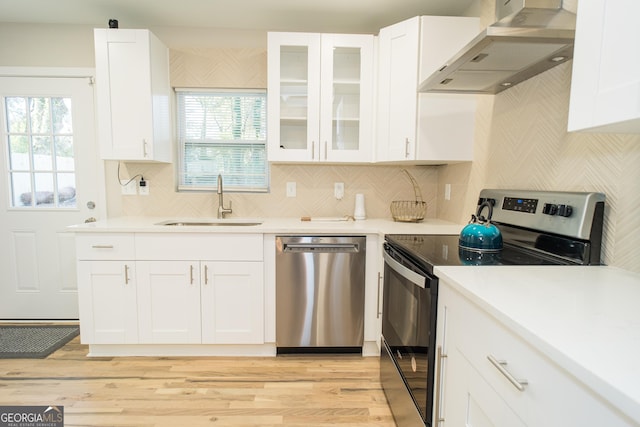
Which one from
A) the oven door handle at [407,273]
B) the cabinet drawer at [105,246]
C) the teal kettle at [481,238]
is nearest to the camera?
the oven door handle at [407,273]

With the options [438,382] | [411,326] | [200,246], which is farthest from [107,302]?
[438,382]

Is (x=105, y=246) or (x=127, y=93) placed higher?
(x=127, y=93)

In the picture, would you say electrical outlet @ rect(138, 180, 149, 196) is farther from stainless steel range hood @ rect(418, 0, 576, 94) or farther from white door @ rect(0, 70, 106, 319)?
stainless steel range hood @ rect(418, 0, 576, 94)

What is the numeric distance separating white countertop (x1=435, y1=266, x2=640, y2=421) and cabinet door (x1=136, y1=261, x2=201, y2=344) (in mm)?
1626

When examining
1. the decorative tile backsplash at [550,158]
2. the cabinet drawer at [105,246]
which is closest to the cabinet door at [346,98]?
the decorative tile backsplash at [550,158]

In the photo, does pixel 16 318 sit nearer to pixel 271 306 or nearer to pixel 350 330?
pixel 271 306

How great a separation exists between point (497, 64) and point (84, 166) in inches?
116

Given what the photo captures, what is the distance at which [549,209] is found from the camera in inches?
52.2

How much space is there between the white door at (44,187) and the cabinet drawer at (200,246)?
2.96ft

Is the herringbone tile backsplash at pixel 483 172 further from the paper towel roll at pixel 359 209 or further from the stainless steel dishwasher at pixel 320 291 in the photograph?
the stainless steel dishwasher at pixel 320 291

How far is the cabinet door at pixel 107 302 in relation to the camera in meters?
2.09

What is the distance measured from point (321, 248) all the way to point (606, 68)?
1584 millimetres

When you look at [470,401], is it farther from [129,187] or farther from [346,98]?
[129,187]

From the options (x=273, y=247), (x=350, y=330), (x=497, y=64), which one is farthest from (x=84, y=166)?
(x=497, y=64)
